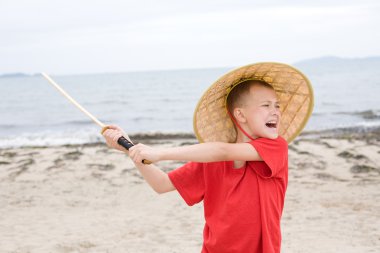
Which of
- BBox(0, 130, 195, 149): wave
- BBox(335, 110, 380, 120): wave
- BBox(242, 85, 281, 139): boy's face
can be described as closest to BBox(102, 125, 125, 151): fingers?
BBox(242, 85, 281, 139): boy's face

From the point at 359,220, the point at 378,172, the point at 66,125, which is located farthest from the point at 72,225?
the point at 66,125

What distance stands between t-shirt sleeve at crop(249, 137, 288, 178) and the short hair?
0.79 ft

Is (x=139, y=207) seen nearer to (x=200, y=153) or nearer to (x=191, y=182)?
(x=191, y=182)

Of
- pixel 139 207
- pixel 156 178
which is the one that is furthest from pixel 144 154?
pixel 139 207

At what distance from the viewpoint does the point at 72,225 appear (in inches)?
201

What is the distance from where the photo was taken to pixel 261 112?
2039 millimetres

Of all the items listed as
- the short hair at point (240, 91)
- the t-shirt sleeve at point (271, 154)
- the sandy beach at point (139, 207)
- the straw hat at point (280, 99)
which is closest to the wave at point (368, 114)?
the sandy beach at point (139, 207)

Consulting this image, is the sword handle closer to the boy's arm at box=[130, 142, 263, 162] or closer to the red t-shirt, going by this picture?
the boy's arm at box=[130, 142, 263, 162]

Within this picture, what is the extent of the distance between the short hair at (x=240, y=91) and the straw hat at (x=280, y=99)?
0.06 feet

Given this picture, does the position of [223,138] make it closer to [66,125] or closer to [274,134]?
[274,134]

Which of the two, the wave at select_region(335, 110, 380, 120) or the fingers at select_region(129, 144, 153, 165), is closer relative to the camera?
the fingers at select_region(129, 144, 153, 165)

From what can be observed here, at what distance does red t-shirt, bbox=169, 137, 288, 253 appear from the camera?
6.48 ft

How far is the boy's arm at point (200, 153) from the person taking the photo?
1.90m

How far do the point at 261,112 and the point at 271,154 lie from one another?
0.61 ft
